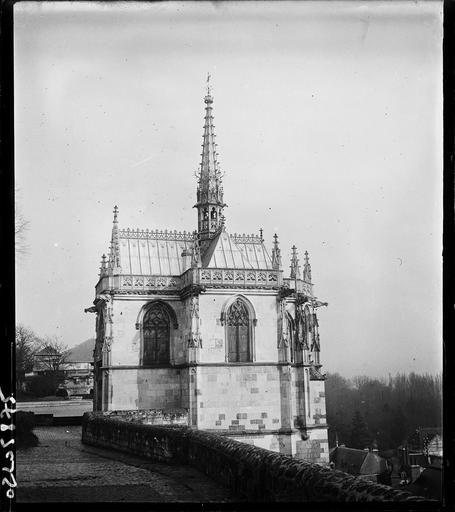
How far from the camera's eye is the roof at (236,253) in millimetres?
35281

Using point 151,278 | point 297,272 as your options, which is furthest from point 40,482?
point 297,272

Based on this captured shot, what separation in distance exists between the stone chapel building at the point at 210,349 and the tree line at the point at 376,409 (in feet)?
10.1

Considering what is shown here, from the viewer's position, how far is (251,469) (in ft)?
35.6

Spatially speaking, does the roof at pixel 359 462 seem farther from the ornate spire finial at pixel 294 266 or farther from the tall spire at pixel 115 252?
the tall spire at pixel 115 252

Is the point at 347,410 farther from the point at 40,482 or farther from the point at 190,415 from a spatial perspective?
the point at 40,482

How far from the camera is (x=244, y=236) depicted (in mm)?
37781

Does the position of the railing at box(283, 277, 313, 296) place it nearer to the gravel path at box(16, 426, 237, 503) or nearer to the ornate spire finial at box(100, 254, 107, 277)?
the ornate spire finial at box(100, 254, 107, 277)

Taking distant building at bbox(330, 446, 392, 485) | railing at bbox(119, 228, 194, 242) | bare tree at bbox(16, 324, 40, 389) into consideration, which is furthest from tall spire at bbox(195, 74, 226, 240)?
distant building at bbox(330, 446, 392, 485)

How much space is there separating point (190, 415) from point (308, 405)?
22.9 ft

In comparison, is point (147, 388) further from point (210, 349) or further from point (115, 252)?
point (115, 252)

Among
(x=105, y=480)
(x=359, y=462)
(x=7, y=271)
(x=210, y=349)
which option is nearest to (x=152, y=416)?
(x=210, y=349)

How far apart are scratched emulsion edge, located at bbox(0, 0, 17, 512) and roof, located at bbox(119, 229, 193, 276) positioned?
25.3m

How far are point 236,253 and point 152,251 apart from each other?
472 cm

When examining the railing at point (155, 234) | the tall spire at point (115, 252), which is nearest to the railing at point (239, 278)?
the tall spire at point (115, 252)
